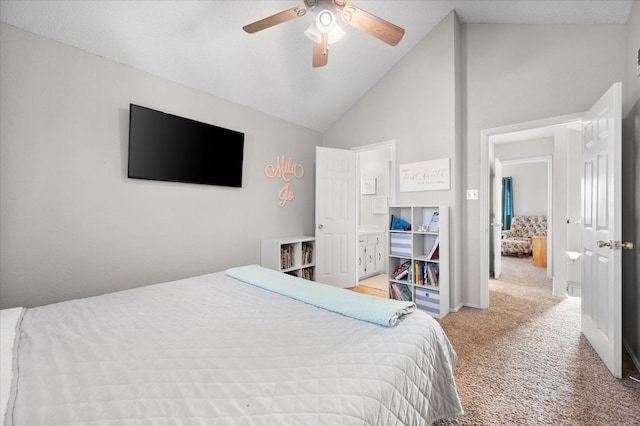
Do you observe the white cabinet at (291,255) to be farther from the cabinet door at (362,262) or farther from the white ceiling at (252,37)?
the white ceiling at (252,37)

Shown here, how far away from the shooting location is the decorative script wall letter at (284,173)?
3484mm

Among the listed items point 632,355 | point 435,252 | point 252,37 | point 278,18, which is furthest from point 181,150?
point 632,355

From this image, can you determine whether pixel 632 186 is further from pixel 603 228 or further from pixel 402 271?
pixel 402 271

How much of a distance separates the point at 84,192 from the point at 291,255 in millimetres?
2120

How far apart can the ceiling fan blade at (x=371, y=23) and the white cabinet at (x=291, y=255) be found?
224 centimetres

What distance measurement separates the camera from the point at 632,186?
2021 millimetres

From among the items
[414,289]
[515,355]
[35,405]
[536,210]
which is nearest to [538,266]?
[536,210]

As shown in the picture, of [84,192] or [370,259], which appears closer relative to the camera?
[84,192]

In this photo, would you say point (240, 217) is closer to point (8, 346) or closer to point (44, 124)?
point (44, 124)

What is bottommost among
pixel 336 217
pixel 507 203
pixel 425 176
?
pixel 336 217

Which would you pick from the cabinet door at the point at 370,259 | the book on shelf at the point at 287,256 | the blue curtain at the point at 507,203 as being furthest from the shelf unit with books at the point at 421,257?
the blue curtain at the point at 507,203

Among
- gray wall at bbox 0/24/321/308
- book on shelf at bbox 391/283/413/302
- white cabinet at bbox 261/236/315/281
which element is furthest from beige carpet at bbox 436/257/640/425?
gray wall at bbox 0/24/321/308

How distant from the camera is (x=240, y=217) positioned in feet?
10.4

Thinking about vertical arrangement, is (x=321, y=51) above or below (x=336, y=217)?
above
